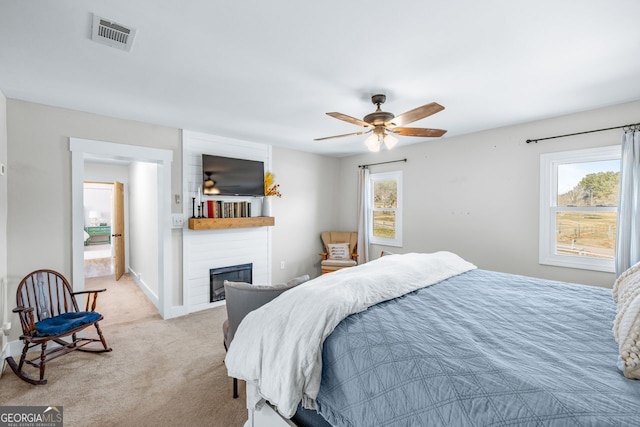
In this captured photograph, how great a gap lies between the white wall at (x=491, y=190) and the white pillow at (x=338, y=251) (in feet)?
3.02

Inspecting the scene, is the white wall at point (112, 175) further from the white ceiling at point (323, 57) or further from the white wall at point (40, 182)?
the white ceiling at point (323, 57)

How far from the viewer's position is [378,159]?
5039 millimetres

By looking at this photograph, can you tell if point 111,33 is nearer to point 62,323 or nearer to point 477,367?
point 62,323

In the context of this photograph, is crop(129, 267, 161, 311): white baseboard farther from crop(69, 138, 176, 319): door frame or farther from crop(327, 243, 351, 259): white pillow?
crop(327, 243, 351, 259): white pillow

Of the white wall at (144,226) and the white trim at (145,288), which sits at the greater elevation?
the white wall at (144,226)

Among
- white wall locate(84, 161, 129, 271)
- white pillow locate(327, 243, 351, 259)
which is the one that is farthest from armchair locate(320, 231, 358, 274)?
white wall locate(84, 161, 129, 271)

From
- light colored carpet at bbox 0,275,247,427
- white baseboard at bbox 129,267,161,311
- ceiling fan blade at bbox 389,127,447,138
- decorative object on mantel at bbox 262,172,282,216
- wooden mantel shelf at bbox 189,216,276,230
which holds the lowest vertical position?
light colored carpet at bbox 0,275,247,427

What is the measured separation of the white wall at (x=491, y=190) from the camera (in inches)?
123

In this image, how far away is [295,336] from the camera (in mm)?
1425

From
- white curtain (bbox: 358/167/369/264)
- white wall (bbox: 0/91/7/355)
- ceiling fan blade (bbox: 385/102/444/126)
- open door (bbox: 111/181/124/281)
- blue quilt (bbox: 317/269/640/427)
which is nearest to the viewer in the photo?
blue quilt (bbox: 317/269/640/427)

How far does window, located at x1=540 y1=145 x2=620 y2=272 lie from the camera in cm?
299

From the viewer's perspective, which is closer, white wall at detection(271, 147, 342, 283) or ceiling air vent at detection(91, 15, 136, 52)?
ceiling air vent at detection(91, 15, 136, 52)

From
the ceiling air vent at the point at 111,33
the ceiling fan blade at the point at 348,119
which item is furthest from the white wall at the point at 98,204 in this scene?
the ceiling fan blade at the point at 348,119

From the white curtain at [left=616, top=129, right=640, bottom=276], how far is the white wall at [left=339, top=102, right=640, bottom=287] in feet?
0.57
